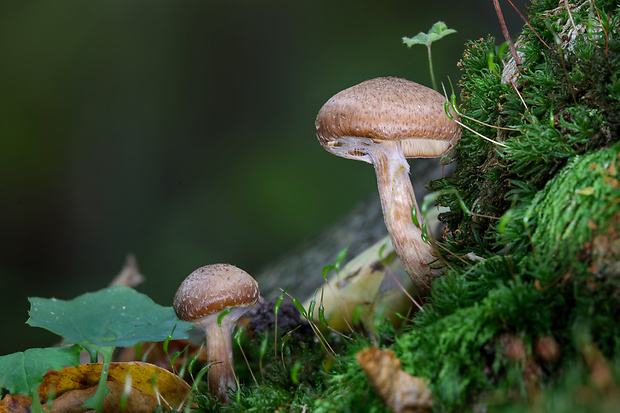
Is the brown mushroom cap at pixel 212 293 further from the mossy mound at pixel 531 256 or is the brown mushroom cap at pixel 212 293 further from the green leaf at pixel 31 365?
the green leaf at pixel 31 365

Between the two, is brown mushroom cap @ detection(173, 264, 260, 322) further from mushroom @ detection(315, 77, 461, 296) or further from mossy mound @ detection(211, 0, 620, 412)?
mushroom @ detection(315, 77, 461, 296)

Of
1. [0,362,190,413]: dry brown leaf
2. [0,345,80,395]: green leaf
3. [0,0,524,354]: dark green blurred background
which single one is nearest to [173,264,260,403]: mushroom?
[0,362,190,413]: dry brown leaf

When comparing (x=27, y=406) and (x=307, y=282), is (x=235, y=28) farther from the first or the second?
(x=27, y=406)

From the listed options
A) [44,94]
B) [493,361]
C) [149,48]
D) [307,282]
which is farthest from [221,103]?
[493,361]

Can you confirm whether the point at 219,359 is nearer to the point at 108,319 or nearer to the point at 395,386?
the point at 108,319

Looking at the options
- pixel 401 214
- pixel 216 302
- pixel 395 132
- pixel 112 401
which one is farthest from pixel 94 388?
pixel 395 132

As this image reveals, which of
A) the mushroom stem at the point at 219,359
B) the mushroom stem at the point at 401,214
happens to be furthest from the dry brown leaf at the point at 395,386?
the mushroom stem at the point at 219,359
